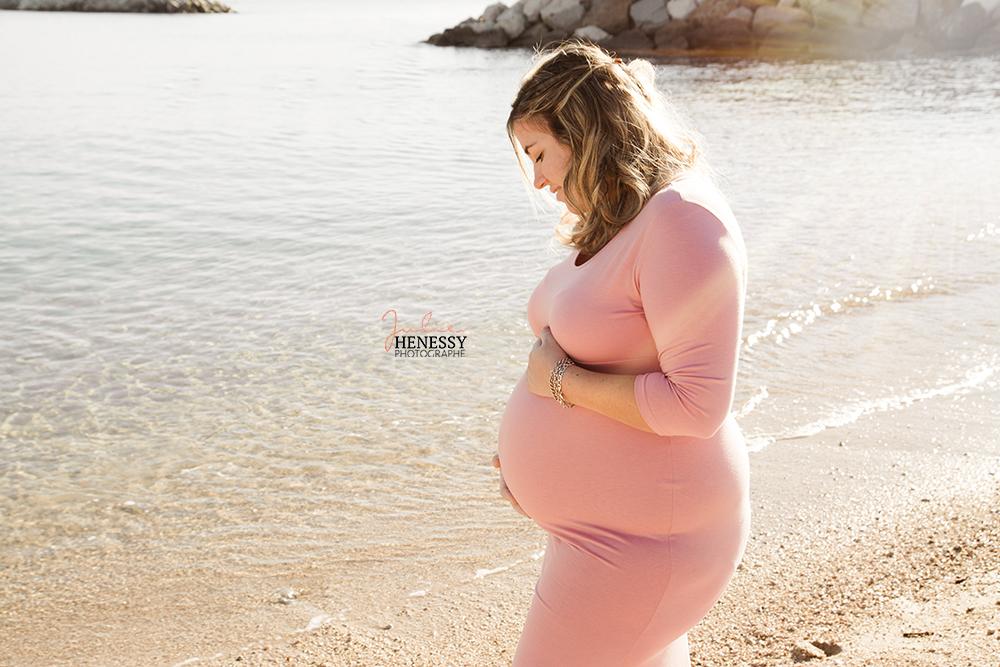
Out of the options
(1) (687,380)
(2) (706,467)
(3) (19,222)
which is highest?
(1) (687,380)

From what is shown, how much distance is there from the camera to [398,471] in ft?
16.1

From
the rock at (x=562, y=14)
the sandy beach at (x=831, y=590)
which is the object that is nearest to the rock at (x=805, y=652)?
the sandy beach at (x=831, y=590)

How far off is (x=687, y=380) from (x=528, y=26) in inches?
1340

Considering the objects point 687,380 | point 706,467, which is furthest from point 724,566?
point 687,380

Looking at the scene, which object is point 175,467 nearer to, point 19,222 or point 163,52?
point 19,222

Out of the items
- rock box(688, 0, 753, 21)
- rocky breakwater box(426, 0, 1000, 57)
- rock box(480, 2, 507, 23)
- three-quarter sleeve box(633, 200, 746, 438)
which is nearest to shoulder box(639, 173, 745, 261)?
three-quarter sleeve box(633, 200, 746, 438)

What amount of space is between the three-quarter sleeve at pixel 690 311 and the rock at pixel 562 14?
31.7m

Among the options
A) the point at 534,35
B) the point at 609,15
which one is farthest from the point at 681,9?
the point at 534,35

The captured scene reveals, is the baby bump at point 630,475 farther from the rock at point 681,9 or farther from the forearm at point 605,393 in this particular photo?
the rock at point 681,9

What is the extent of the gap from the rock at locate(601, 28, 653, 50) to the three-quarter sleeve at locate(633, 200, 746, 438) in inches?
1225

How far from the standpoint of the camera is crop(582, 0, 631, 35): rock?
Result: 31.3 metres

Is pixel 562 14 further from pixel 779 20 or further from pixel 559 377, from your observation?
pixel 559 377

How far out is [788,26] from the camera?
29.8 m

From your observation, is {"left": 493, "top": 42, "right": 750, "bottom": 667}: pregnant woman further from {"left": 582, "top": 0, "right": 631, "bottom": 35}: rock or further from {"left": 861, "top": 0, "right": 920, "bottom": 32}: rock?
{"left": 861, "top": 0, "right": 920, "bottom": 32}: rock
